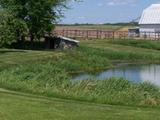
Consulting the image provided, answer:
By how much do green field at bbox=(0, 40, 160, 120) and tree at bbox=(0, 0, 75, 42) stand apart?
30.1ft

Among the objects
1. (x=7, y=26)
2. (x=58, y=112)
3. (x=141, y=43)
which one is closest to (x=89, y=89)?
(x=58, y=112)

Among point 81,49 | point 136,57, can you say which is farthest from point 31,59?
point 136,57

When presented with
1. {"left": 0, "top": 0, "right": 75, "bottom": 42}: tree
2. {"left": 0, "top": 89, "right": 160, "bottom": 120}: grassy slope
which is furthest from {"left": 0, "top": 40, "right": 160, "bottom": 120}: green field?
{"left": 0, "top": 0, "right": 75, "bottom": 42}: tree

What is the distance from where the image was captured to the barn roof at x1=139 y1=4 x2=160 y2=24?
103188 millimetres

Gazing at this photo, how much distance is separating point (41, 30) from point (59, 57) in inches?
551

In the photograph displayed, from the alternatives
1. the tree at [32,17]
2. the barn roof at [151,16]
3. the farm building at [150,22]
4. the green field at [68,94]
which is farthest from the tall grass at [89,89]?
the barn roof at [151,16]

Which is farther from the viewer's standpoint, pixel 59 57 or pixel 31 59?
pixel 59 57

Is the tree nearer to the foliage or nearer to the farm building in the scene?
the foliage

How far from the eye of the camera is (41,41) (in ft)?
215

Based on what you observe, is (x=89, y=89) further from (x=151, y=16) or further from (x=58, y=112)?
(x=151, y=16)

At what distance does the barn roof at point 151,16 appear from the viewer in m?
103

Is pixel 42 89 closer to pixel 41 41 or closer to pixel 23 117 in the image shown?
pixel 23 117

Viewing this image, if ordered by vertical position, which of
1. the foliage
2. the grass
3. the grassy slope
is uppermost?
the foliage

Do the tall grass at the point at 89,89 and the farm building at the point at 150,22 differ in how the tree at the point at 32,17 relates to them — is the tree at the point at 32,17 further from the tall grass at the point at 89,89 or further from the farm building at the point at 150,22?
the farm building at the point at 150,22
